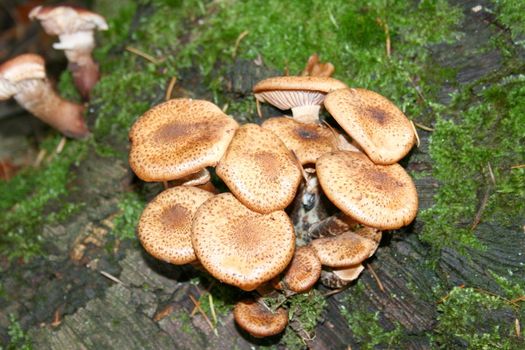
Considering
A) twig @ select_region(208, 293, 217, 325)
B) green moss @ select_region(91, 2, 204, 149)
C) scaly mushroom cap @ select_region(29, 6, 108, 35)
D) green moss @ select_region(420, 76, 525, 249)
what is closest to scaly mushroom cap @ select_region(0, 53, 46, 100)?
scaly mushroom cap @ select_region(29, 6, 108, 35)

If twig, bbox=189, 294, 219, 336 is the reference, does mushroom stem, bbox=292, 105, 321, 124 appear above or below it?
above

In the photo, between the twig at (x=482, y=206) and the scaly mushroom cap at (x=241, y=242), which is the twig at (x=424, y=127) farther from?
the scaly mushroom cap at (x=241, y=242)

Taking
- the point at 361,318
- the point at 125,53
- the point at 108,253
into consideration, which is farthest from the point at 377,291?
the point at 125,53

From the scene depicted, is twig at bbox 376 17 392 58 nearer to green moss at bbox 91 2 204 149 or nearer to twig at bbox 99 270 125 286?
green moss at bbox 91 2 204 149

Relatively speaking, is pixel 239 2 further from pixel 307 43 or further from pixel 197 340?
pixel 197 340

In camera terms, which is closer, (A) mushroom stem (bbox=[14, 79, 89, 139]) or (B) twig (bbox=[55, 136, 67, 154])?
(A) mushroom stem (bbox=[14, 79, 89, 139])

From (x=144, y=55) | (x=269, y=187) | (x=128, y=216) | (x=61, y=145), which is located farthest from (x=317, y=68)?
(x=61, y=145)

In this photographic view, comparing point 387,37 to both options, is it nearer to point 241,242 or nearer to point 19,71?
point 241,242

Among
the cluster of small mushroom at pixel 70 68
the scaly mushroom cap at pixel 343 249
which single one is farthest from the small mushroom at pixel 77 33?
the scaly mushroom cap at pixel 343 249
